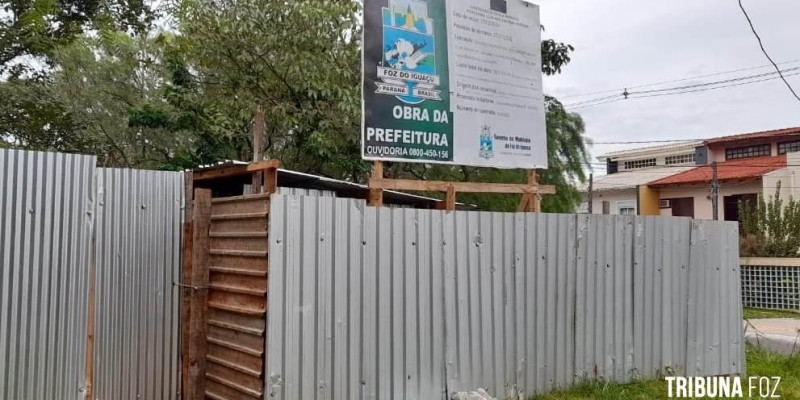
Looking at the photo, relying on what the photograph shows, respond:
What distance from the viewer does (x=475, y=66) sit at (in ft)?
16.8

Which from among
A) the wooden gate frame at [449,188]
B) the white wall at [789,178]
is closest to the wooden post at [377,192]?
the wooden gate frame at [449,188]

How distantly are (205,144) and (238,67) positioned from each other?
1.43m

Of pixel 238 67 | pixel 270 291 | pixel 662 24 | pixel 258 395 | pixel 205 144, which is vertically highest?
pixel 662 24

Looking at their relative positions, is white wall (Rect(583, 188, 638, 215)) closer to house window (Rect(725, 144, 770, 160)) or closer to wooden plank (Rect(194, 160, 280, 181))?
house window (Rect(725, 144, 770, 160))

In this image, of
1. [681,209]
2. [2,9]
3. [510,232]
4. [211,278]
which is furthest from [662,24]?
[681,209]

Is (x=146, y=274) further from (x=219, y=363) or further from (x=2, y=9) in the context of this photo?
(x=2, y=9)

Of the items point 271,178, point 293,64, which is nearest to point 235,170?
point 271,178

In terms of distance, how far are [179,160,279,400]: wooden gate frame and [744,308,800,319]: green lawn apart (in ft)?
34.2

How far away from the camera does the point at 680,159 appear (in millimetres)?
27438

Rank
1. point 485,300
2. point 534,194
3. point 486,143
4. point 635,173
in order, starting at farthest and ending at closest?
point 635,173, point 534,194, point 486,143, point 485,300

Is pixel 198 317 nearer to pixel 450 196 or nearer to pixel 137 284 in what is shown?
pixel 137 284

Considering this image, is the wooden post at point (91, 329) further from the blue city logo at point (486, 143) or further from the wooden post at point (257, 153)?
the blue city logo at point (486, 143)

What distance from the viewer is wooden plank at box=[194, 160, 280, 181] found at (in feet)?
13.6

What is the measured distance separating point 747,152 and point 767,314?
13980 mm
